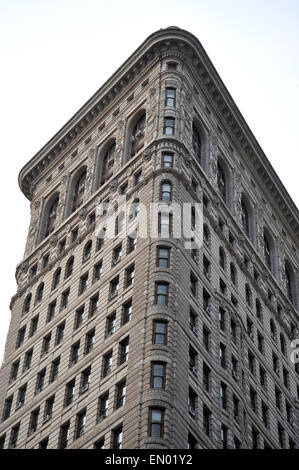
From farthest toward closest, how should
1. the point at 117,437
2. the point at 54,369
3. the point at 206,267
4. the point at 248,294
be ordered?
the point at 248,294
the point at 206,267
the point at 54,369
the point at 117,437

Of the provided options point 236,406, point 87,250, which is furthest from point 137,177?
point 236,406

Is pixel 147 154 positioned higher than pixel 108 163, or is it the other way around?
pixel 108 163

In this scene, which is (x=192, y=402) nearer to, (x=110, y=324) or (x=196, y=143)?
(x=110, y=324)

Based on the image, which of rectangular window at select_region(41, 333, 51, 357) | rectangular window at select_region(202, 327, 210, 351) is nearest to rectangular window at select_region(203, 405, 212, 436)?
rectangular window at select_region(202, 327, 210, 351)

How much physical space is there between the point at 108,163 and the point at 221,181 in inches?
461

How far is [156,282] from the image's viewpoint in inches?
3307

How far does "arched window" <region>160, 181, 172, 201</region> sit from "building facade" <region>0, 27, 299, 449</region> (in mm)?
109

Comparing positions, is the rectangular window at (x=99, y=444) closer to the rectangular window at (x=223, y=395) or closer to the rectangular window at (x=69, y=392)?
the rectangular window at (x=69, y=392)

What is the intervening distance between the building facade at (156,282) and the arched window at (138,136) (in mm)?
399

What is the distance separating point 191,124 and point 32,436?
3676 cm

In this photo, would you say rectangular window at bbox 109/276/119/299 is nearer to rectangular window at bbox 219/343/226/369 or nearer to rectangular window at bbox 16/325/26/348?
rectangular window at bbox 219/343/226/369

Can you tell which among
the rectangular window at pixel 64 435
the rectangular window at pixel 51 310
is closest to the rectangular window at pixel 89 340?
the rectangular window at pixel 64 435

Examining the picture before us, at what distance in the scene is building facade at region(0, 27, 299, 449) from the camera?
7938cm

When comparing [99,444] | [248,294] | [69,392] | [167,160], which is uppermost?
[167,160]
